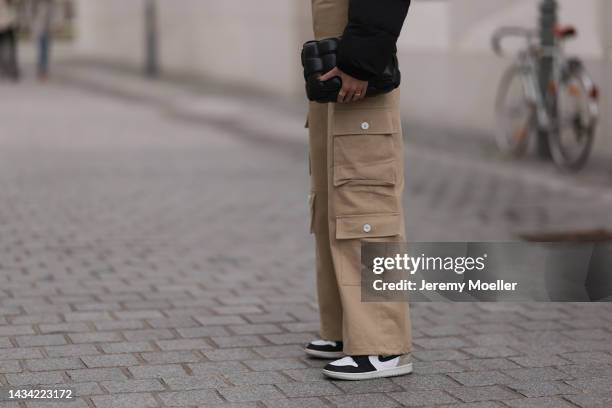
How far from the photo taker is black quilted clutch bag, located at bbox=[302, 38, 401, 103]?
13.8ft

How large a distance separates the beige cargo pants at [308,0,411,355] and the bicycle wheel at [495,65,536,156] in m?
6.79

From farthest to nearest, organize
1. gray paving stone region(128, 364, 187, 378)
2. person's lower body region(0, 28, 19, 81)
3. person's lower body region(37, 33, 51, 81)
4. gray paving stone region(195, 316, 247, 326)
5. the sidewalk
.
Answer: person's lower body region(37, 33, 51, 81) < person's lower body region(0, 28, 19, 81) < the sidewalk < gray paving stone region(195, 316, 247, 326) < gray paving stone region(128, 364, 187, 378)

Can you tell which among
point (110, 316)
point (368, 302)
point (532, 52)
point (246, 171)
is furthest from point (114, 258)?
point (532, 52)

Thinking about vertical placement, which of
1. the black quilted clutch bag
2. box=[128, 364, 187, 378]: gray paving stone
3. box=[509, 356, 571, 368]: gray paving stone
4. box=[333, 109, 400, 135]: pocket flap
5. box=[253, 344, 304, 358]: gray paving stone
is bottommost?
box=[509, 356, 571, 368]: gray paving stone

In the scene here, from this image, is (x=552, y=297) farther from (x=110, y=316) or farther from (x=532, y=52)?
(x=532, y=52)

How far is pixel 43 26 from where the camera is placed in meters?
22.9

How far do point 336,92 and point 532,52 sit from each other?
7.12m

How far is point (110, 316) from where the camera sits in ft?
18.0

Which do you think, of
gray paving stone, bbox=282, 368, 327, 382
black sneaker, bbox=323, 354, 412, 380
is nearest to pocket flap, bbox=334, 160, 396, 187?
black sneaker, bbox=323, 354, 412, 380

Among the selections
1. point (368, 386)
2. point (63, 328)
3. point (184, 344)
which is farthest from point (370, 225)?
point (63, 328)

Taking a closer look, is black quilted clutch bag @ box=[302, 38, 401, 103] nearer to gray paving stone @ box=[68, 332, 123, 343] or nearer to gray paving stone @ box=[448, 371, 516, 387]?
gray paving stone @ box=[448, 371, 516, 387]

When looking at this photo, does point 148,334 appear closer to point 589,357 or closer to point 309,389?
point 309,389

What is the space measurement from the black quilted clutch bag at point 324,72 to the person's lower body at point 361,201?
96mm

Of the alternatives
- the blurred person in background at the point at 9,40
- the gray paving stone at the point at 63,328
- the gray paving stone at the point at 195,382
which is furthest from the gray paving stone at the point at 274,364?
the blurred person in background at the point at 9,40
